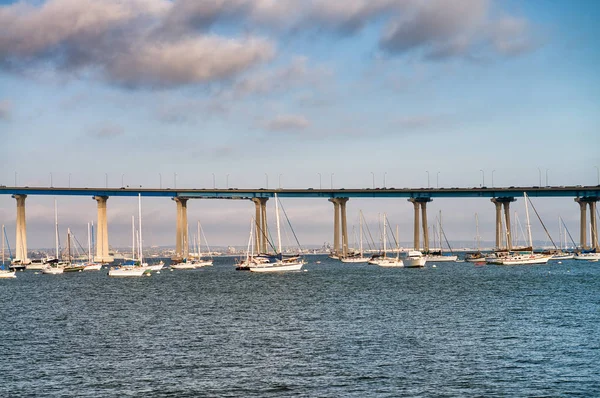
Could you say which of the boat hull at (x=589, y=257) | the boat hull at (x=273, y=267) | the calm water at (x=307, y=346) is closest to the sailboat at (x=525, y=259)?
the boat hull at (x=589, y=257)

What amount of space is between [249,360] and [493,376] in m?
13.2

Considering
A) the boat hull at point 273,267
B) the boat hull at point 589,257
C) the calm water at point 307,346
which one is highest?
the calm water at point 307,346

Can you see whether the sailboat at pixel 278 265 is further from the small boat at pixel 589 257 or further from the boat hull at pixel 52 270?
the small boat at pixel 589 257

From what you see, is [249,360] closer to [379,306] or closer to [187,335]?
[187,335]

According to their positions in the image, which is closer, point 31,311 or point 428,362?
point 428,362

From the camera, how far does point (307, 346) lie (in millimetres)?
46344

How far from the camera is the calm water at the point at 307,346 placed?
116 feet

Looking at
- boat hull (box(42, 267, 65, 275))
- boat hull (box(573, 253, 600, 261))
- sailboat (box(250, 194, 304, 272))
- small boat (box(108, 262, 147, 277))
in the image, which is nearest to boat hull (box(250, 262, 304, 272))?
sailboat (box(250, 194, 304, 272))

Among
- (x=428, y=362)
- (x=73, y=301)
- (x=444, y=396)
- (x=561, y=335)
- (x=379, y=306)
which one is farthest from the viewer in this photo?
(x=73, y=301)

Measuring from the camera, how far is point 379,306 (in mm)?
70375

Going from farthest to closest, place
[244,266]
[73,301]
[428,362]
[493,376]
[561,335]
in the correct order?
[244,266] → [73,301] → [561,335] → [428,362] → [493,376]

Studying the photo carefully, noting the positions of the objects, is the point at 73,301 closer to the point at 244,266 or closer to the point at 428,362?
the point at 428,362

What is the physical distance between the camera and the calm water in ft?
116

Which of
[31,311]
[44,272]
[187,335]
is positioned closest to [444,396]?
[187,335]
